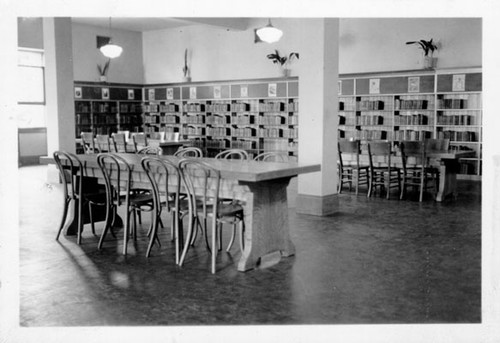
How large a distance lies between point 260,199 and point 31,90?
11493mm

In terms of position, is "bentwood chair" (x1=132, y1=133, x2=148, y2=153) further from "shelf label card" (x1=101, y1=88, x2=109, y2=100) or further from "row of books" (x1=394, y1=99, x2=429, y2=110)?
"row of books" (x1=394, y1=99, x2=429, y2=110)

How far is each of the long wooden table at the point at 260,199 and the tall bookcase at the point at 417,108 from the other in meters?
7.02

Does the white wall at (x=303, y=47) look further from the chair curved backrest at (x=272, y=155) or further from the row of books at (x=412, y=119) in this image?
the chair curved backrest at (x=272, y=155)

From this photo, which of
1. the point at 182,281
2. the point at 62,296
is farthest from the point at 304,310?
the point at 62,296

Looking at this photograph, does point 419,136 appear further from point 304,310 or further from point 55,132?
point 304,310

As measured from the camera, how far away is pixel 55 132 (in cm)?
986

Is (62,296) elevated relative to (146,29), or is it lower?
lower

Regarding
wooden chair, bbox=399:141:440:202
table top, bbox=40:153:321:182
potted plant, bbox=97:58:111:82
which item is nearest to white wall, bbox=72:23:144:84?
potted plant, bbox=97:58:111:82

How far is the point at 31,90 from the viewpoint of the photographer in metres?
14.2

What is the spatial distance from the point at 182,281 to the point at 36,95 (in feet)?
38.1

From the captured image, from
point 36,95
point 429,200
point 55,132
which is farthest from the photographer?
point 36,95

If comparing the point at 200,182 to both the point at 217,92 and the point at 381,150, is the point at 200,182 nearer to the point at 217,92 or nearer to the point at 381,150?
the point at 381,150

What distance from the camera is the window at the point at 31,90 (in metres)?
13.9

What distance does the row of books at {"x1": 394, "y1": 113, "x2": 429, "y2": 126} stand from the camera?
11.3m
